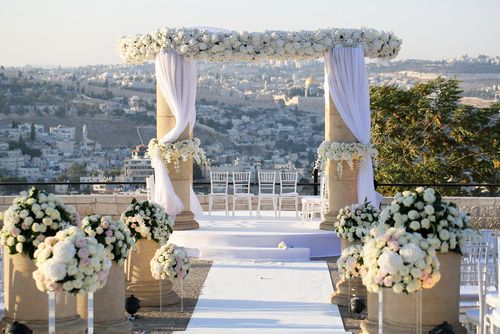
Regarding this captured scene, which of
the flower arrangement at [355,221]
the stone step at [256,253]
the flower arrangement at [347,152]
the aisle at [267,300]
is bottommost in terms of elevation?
the aisle at [267,300]

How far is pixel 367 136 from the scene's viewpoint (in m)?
14.7

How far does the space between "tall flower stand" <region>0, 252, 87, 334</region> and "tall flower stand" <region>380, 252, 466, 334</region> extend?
2329 millimetres

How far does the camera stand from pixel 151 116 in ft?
156

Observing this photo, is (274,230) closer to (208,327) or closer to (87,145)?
(208,327)

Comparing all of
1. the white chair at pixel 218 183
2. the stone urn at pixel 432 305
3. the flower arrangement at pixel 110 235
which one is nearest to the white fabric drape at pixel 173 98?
the white chair at pixel 218 183

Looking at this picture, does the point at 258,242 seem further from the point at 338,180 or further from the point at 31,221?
the point at 31,221

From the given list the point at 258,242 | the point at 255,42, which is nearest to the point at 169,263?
the point at 258,242

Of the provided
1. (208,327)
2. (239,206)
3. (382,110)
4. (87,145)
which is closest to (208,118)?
(87,145)

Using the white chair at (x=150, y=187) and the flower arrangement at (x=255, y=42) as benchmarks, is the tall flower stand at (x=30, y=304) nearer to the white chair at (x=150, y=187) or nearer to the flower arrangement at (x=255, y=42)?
the flower arrangement at (x=255, y=42)

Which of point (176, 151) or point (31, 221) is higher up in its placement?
point (176, 151)

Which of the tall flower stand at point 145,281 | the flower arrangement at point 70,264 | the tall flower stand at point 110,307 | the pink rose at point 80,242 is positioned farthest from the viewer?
the tall flower stand at point 145,281

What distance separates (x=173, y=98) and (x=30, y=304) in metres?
7.19

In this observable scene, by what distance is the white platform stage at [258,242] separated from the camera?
45.4ft

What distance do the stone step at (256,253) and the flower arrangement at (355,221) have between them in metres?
2.73
